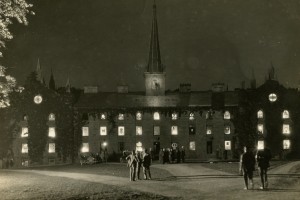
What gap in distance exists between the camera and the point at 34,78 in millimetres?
76875

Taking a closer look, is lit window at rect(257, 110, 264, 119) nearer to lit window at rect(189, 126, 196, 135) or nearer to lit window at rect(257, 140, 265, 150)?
lit window at rect(257, 140, 265, 150)

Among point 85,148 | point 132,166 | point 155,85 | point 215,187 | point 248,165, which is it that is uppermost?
point 155,85

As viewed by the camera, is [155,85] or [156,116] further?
[155,85]

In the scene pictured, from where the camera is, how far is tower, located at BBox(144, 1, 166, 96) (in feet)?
288

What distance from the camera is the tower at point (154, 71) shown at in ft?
288

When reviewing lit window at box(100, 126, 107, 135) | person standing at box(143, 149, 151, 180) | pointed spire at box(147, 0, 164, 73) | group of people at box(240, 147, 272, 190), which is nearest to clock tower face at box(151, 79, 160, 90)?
pointed spire at box(147, 0, 164, 73)

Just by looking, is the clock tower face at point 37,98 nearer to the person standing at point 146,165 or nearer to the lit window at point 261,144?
the lit window at point 261,144

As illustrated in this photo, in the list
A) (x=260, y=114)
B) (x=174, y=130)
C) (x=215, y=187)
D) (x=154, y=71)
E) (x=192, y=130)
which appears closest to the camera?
(x=215, y=187)

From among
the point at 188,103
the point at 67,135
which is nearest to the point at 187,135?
the point at 188,103

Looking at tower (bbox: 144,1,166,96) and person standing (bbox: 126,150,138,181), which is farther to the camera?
tower (bbox: 144,1,166,96)

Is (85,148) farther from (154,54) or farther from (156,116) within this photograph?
(154,54)

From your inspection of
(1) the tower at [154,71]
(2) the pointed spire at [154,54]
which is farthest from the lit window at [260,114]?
(2) the pointed spire at [154,54]

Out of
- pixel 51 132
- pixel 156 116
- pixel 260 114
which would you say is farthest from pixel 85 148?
pixel 260 114

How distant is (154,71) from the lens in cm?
9000
